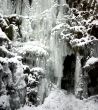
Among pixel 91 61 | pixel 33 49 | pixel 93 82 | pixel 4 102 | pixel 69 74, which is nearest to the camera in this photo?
pixel 4 102

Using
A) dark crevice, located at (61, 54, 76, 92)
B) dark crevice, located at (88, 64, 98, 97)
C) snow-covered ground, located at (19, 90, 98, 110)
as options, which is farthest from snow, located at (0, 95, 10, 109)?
dark crevice, located at (88, 64, 98, 97)

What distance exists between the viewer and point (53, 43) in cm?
1244

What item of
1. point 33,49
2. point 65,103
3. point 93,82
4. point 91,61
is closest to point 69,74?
point 93,82

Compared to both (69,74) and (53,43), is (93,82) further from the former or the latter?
(53,43)

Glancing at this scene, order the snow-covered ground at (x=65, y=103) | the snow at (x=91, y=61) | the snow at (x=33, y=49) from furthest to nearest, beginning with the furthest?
the snow at (x=91, y=61) < the snow at (x=33, y=49) < the snow-covered ground at (x=65, y=103)

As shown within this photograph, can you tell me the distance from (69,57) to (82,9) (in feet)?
7.95

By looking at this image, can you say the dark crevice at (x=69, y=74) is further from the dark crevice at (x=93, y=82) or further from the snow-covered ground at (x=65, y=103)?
the dark crevice at (x=93, y=82)

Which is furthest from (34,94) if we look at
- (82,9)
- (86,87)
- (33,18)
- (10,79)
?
(82,9)

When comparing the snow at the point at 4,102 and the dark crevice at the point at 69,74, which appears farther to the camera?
the dark crevice at the point at 69,74

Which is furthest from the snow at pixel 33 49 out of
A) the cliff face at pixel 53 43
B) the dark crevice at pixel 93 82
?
the dark crevice at pixel 93 82

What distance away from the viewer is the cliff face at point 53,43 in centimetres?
1179

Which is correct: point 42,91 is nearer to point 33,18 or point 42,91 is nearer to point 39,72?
point 39,72

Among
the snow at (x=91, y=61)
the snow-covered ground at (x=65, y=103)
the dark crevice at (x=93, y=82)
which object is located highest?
the snow at (x=91, y=61)

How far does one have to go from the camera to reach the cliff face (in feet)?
38.7
